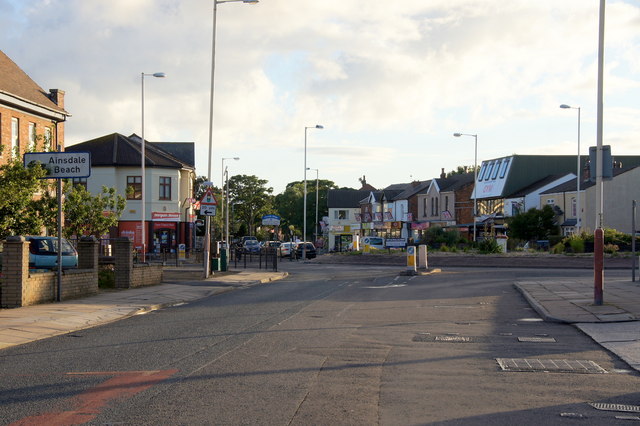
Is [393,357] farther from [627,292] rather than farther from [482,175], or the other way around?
[482,175]

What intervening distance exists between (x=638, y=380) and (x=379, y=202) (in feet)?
303

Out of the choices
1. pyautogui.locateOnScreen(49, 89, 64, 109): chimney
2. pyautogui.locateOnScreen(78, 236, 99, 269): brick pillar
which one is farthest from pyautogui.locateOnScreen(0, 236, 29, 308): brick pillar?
pyautogui.locateOnScreen(49, 89, 64, 109): chimney

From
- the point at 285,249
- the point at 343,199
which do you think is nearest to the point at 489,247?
the point at 285,249

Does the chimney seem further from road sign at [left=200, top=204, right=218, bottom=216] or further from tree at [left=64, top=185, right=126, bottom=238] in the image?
road sign at [left=200, top=204, right=218, bottom=216]

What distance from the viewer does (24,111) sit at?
3494cm

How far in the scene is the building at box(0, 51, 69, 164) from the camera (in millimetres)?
32938

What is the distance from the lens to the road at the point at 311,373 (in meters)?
7.07

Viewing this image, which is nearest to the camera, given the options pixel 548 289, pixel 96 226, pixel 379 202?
pixel 548 289

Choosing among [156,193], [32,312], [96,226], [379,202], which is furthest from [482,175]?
[32,312]

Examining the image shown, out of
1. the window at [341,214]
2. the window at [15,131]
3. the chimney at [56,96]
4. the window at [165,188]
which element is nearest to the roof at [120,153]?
the window at [165,188]

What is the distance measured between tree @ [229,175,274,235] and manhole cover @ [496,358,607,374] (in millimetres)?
85738

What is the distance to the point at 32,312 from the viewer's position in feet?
53.5

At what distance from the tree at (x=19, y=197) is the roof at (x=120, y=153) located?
3399 centimetres

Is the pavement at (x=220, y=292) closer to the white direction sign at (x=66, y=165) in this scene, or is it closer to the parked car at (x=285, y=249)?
the white direction sign at (x=66, y=165)
